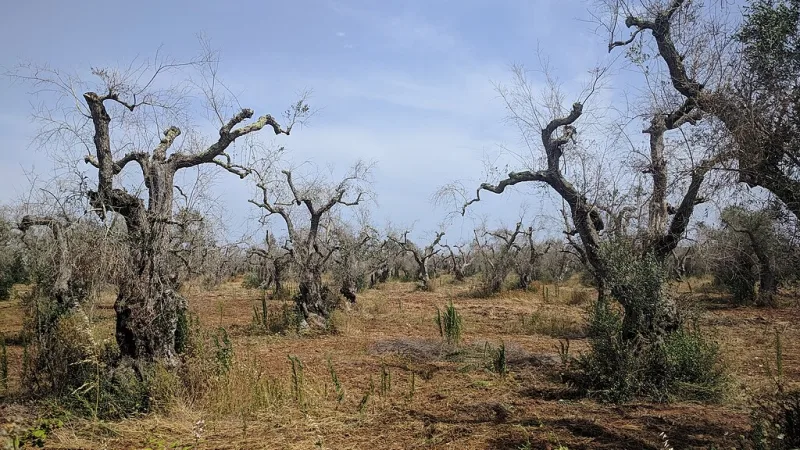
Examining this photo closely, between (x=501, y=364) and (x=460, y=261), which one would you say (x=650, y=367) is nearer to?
(x=501, y=364)

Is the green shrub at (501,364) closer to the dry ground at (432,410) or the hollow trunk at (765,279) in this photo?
the dry ground at (432,410)

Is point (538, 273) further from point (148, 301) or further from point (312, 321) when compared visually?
point (148, 301)

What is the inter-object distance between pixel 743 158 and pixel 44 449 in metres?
7.56

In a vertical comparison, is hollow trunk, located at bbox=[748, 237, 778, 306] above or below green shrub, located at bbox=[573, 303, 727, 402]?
above

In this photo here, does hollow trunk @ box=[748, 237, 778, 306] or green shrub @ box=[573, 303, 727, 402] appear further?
hollow trunk @ box=[748, 237, 778, 306]

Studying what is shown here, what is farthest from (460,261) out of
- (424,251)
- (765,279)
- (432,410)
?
(432,410)

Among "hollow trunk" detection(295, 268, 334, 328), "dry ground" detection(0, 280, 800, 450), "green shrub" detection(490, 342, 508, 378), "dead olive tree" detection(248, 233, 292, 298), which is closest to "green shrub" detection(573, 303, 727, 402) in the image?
"dry ground" detection(0, 280, 800, 450)

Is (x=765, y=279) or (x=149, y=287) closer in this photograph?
(x=149, y=287)

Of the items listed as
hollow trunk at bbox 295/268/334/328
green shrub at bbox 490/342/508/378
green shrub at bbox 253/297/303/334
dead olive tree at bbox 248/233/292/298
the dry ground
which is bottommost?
the dry ground

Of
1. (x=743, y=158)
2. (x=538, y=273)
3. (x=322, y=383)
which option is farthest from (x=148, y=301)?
(x=538, y=273)

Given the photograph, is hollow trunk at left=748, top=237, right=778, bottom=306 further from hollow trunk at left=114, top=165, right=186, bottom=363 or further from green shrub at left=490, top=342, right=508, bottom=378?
hollow trunk at left=114, top=165, right=186, bottom=363

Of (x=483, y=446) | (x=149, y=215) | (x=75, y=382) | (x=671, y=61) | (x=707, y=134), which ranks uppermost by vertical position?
(x=671, y=61)

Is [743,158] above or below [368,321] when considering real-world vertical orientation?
above

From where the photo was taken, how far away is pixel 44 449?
18.3 feet
